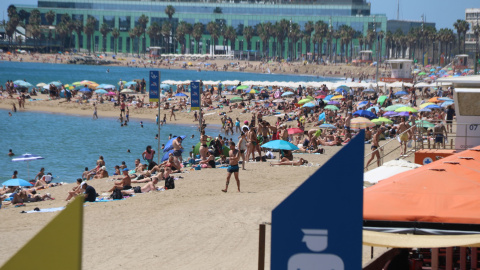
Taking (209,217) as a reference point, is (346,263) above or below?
above

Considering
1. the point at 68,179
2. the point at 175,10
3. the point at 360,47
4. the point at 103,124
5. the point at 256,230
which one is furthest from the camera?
the point at 175,10

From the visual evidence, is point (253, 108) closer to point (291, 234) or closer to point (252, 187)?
point (252, 187)

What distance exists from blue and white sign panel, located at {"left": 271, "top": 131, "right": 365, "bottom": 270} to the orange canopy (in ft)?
8.81

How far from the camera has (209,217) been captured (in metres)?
13.9

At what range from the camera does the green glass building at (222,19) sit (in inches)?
5861

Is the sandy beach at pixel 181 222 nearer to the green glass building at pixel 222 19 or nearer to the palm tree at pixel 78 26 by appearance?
the green glass building at pixel 222 19

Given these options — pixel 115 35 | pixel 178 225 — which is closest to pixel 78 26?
pixel 115 35

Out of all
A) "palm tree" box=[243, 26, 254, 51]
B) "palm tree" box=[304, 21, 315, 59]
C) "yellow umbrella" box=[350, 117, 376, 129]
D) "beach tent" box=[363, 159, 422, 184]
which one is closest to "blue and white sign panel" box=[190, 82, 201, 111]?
"yellow umbrella" box=[350, 117, 376, 129]

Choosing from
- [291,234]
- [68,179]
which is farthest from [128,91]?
[291,234]

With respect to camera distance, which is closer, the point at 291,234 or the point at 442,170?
the point at 291,234

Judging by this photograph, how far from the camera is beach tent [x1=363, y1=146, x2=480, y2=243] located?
20.5 feet

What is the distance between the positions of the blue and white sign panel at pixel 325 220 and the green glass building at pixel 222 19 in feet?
464

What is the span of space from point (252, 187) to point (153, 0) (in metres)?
149

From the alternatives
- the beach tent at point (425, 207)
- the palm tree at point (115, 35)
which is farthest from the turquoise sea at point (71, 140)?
the palm tree at point (115, 35)
